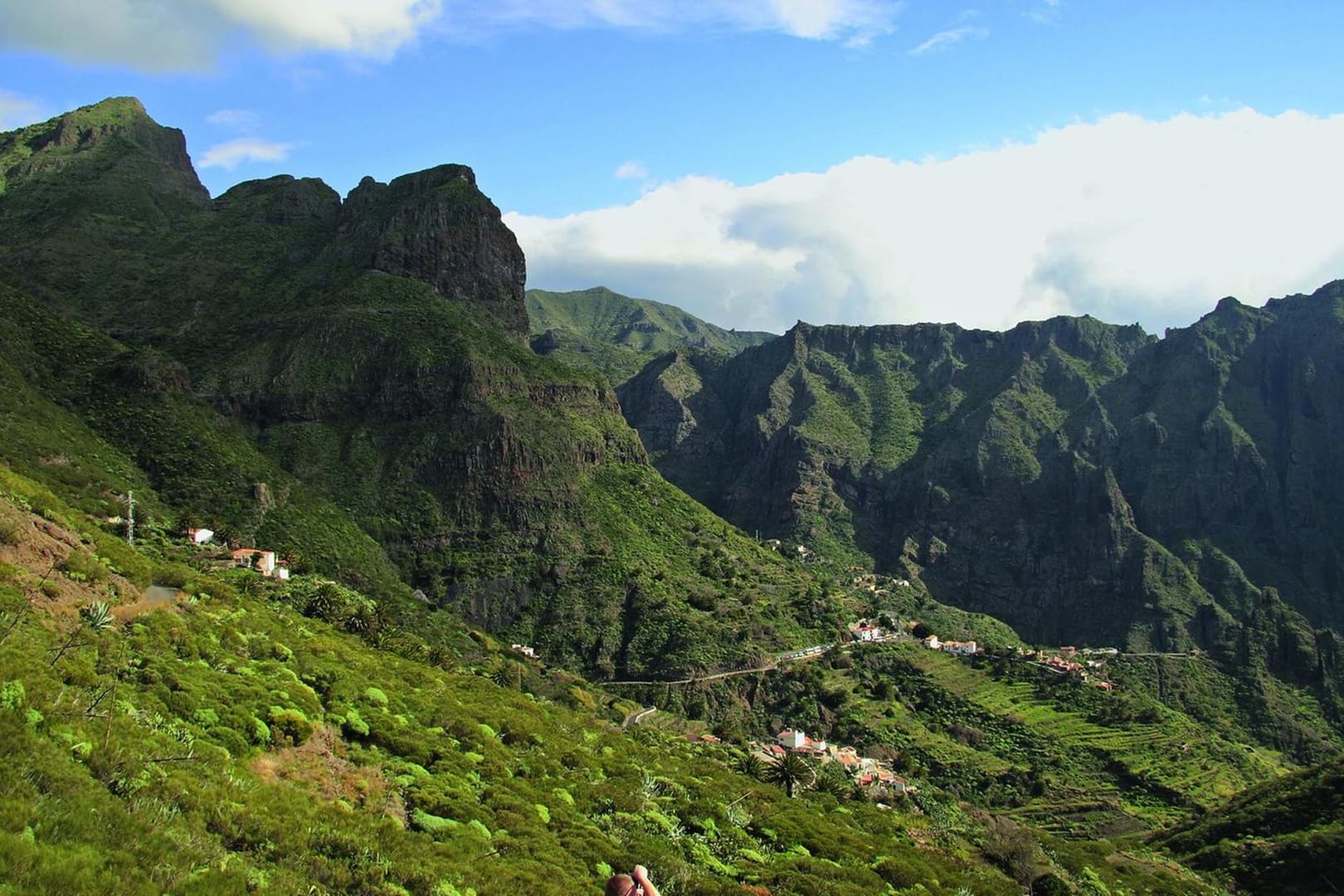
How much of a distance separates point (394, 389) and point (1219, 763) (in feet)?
407

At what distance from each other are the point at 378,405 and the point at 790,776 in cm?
9812

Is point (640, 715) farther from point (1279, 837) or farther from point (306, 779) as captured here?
point (306, 779)

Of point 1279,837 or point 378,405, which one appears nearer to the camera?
point 1279,837

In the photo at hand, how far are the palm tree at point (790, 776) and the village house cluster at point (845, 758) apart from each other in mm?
13977

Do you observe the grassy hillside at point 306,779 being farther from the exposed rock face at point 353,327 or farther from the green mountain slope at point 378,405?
the exposed rock face at point 353,327

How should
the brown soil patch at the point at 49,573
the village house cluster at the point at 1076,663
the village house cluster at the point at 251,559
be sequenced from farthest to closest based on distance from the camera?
the village house cluster at the point at 1076,663, the village house cluster at the point at 251,559, the brown soil patch at the point at 49,573

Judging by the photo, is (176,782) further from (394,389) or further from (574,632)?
(394,389)

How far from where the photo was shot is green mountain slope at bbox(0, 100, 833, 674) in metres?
104

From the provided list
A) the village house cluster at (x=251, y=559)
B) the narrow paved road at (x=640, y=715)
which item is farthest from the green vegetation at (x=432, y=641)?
the narrow paved road at (x=640, y=715)

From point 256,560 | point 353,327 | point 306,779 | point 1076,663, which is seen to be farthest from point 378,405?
point 1076,663

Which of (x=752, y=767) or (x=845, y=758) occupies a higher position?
(x=752, y=767)

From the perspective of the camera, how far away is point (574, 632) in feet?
388

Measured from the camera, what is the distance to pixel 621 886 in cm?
1508

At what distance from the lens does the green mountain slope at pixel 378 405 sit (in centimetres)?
10425
